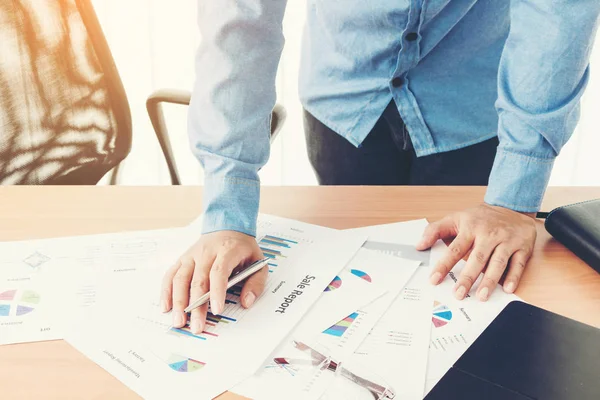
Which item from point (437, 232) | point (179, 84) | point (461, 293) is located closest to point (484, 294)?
point (461, 293)

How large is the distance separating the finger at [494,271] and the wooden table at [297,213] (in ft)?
0.12

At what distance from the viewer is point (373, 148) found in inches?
46.4

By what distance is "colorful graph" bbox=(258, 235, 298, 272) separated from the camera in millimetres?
780

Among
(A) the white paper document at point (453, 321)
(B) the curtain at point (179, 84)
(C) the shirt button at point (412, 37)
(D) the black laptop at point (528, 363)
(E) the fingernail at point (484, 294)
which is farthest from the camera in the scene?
(B) the curtain at point (179, 84)

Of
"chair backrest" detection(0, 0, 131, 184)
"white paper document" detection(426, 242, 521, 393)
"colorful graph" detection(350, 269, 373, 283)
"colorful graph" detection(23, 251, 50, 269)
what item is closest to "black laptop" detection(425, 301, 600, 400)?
"white paper document" detection(426, 242, 521, 393)

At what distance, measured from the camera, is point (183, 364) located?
569mm

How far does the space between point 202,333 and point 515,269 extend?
428mm

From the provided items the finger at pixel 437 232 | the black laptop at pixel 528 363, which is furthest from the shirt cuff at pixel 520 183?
the black laptop at pixel 528 363

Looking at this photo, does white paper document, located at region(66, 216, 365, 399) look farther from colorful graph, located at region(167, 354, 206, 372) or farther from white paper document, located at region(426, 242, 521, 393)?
white paper document, located at region(426, 242, 521, 393)

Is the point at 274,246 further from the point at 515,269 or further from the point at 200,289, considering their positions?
the point at 515,269

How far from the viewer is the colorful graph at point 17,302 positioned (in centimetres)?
66

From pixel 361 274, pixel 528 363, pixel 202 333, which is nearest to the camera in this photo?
pixel 528 363

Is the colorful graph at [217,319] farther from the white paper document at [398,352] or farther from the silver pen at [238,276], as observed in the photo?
the white paper document at [398,352]

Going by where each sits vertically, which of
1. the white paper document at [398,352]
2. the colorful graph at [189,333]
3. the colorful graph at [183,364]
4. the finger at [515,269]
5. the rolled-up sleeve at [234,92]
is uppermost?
the rolled-up sleeve at [234,92]
